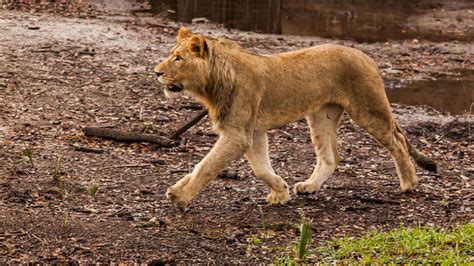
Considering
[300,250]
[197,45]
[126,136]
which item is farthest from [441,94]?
[300,250]

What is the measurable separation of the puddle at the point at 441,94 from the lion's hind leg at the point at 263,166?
16.3ft

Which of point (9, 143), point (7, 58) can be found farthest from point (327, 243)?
point (7, 58)

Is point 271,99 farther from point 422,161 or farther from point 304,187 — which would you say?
point 422,161

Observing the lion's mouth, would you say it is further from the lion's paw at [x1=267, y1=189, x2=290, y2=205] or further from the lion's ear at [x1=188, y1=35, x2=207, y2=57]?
the lion's paw at [x1=267, y1=189, x2=290, y2=205]

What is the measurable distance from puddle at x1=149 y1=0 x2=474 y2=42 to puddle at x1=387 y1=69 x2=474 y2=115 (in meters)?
3.76

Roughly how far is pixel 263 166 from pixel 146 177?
1.28 meters

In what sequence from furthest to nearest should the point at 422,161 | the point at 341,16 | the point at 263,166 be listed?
the point at 341,16 → the point at 422,161 → the point at 263,166

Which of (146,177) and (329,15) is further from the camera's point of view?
(329,15)

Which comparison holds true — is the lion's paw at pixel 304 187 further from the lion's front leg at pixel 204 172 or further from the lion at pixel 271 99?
the lion's front leg at pixel 204 172

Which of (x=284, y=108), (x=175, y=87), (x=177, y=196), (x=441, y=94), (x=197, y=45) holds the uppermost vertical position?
(x=197, y=45)

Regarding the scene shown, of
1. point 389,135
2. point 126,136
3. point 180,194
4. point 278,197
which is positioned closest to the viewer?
point 180,194

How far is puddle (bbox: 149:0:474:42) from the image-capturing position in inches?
723

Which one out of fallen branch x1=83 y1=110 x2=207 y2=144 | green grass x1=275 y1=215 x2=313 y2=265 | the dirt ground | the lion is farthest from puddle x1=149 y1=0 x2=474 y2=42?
green grass x1=275 y1=215 x2=313 y2=265

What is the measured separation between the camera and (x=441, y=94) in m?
13.2
